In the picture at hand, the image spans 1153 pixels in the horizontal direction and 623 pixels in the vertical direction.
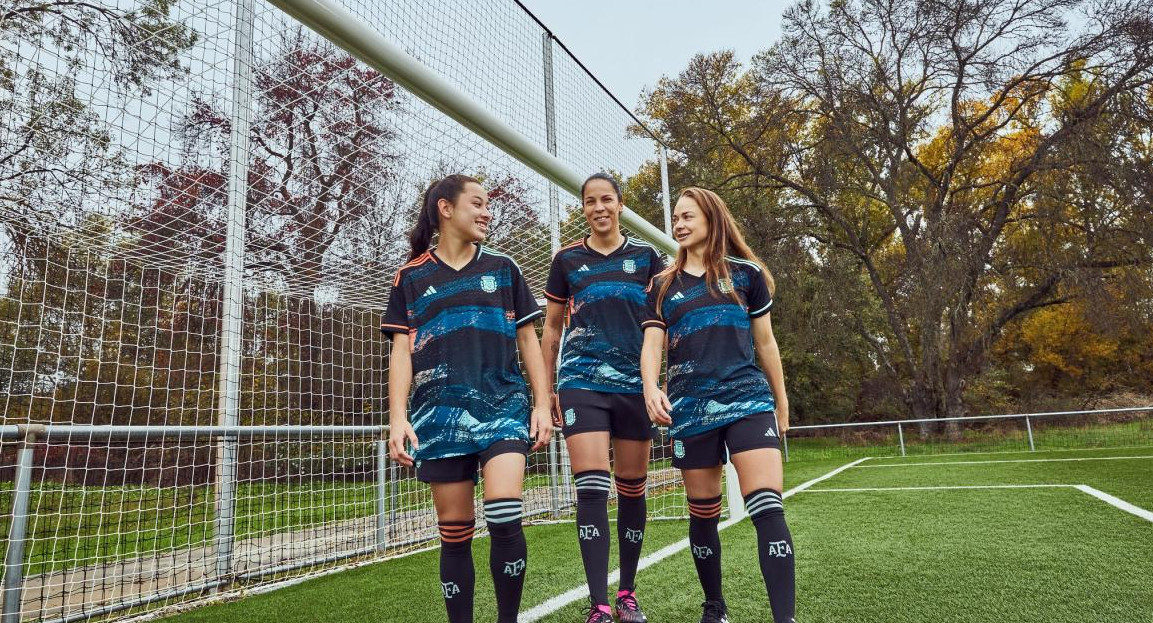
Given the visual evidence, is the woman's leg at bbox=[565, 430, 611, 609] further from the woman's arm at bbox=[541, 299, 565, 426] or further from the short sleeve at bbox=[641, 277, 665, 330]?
the short sleeve at bbox=[641, 277, 665, 330]

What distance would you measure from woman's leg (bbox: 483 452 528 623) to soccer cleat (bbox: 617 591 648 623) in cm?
58

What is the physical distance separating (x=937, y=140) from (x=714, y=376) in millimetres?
20942

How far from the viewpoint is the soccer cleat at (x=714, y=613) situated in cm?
247

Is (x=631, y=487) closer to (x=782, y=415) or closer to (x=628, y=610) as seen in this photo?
(x=628, y=610)

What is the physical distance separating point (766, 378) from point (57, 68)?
11.6ft

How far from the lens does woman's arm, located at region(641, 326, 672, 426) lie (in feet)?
7.63

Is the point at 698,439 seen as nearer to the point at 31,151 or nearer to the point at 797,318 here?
the point at 31,151

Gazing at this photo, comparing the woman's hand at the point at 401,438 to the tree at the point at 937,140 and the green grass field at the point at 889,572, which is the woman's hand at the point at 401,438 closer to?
the green grass field at the point at 889,572

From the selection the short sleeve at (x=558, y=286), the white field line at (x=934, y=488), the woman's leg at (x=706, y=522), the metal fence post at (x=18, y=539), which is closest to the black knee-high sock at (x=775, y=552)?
the woman's leg at (x=706, y=522)

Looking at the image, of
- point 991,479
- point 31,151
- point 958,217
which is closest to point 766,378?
point 31,151

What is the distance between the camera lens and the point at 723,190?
1925 centimetres

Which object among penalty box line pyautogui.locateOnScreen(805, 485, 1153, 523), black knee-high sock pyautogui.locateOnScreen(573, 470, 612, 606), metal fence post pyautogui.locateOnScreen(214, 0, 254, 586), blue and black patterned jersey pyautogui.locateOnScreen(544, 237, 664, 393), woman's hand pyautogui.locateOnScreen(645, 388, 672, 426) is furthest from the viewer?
penalty box line pyautogui.locateOnScreen(805, 485, 1153, 523)

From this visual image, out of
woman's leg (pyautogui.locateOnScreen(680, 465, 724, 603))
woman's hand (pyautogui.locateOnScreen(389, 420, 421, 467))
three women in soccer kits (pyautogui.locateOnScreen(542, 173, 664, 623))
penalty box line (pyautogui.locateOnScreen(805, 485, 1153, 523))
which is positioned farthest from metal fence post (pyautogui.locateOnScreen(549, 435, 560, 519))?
woman's hand (pyautogui.locateOnScreen(389, 420, 421, 467))

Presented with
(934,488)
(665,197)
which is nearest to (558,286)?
(665,197)
